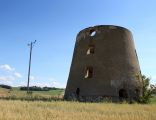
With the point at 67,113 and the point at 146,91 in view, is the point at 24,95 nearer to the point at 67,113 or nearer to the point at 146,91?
the point at 146,91

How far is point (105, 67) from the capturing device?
81.8 ft

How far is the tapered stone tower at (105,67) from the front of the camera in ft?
80.0

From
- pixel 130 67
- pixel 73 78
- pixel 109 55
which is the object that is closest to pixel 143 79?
pixel 130 67

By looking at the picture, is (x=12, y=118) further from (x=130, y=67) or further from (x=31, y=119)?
(x=130, y=67)

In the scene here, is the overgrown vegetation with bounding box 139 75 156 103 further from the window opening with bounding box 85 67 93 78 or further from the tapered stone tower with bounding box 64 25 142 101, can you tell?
the window opening with bounding box 85 67 93 78

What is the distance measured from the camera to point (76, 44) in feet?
92.1

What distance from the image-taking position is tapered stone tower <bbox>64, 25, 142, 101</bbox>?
80.0 feet

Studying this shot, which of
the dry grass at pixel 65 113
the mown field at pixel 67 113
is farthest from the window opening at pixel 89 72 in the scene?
the dry grass at pixel 65 113

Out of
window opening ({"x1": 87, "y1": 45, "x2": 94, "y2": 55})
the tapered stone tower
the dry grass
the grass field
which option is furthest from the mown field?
the grass field

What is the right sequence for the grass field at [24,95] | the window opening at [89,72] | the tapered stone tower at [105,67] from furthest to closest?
1. the grass field at [24,95]
2. the window opening at [89,72]
3. the tapered stone tower at [105,67]

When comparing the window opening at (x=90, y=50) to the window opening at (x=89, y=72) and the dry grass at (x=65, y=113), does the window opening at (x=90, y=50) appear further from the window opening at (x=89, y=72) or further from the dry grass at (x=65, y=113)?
the dry grass at (x=65, y=113)

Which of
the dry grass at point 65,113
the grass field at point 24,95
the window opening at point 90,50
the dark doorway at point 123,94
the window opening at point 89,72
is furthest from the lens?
the grass field at point 24,95

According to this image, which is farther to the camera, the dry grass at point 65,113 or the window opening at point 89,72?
the window opening at point 89,72

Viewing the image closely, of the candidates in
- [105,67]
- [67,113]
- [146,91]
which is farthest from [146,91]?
[67,113]
